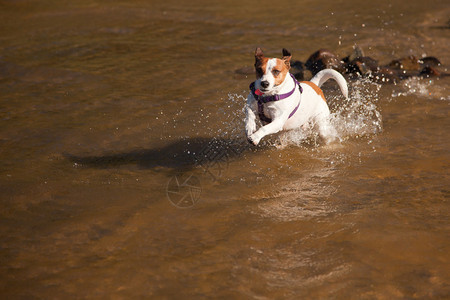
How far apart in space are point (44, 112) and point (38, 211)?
310cm

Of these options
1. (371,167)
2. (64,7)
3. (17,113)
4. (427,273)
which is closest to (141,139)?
(17,113)

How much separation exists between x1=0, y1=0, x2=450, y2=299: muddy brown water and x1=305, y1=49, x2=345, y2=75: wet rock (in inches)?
27.8

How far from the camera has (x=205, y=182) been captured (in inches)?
203

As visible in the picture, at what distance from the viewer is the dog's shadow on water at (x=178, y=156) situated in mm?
5645

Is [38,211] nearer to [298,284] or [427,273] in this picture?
[298,284]

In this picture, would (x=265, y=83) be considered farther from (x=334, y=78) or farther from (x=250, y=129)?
(x=334, y=78)

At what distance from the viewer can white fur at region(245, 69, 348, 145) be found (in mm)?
5039

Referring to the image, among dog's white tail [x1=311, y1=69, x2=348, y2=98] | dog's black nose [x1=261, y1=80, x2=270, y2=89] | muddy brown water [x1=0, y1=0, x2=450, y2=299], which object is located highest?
dog's black nose [x1=261, y1=80, x2=270, y2=89]

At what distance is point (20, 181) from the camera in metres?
5.19

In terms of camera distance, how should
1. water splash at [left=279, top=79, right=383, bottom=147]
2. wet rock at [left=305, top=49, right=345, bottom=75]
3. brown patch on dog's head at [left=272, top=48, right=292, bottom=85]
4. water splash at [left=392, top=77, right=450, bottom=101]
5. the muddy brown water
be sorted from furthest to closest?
wet rock at [left=305, top=49, right=345, bottom=75], water splash at [left=392, top=77, right=450, bottom=101], water splash at [left=279, top=79, right=383, bottom=147], brown patch on dog's head at [left=272, top=48, right=292, bottom=85], the muddy brown water

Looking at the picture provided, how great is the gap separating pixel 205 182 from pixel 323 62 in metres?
4.63

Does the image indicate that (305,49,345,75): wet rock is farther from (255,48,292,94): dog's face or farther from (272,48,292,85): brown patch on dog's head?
(255,48,292,94): dog's face

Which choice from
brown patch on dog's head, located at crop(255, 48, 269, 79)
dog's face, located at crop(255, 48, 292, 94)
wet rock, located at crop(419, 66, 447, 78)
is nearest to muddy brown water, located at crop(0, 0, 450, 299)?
wet rock, located at crop(419, 66, 447, 78)

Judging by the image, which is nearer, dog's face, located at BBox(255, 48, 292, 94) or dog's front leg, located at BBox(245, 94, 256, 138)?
dog's face, located at BBox(255, 48, 292, 94)
